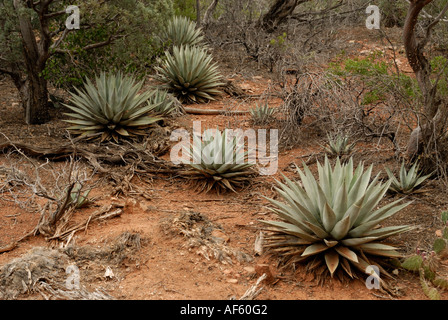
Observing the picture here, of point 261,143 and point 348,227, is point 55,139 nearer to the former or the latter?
point 261,143

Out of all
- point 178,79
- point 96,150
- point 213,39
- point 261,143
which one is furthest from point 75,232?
point 213,39

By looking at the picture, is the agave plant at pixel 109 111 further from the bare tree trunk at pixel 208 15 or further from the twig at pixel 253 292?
the bare tree trunk at pixel 208 15

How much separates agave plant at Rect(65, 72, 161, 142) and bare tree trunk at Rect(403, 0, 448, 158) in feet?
13.9

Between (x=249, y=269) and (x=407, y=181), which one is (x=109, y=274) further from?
(x=407, y=181)

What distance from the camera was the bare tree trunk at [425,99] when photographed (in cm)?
553

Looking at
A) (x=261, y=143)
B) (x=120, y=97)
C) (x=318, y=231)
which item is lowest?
(x=261, y=143)

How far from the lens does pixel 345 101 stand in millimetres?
6977

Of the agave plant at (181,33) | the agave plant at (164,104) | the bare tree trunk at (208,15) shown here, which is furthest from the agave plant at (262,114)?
the bare tree trunk at (208,15)

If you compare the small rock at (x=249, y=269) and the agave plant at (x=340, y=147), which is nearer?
the small rock at (x=249, y=269)

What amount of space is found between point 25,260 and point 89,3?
4.28 metres

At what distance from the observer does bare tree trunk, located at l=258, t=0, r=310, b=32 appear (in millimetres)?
13820
